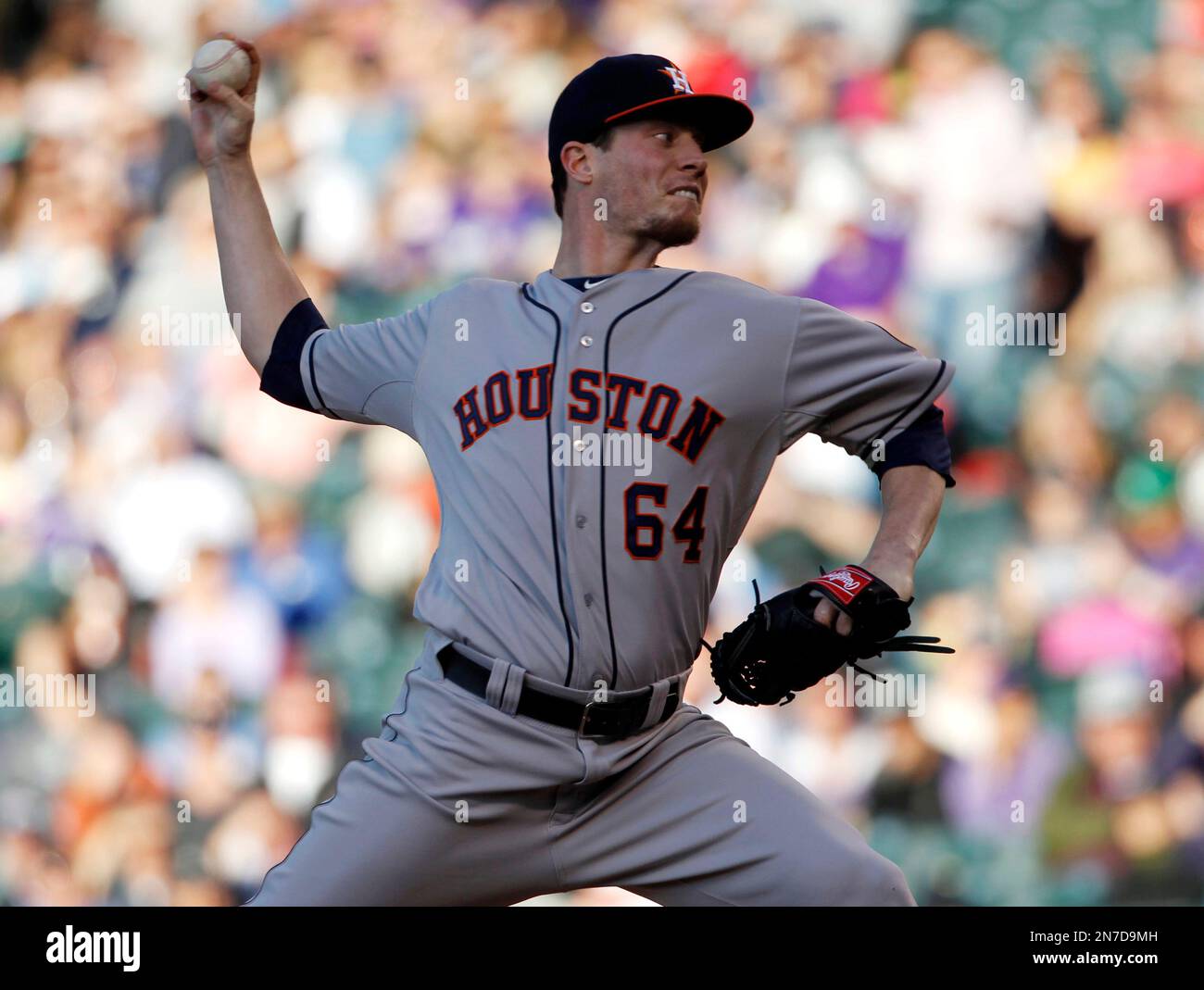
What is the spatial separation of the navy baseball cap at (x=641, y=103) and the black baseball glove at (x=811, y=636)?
2.28 ft

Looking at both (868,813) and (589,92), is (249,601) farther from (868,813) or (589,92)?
(589,92)

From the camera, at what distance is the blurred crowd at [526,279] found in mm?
3143

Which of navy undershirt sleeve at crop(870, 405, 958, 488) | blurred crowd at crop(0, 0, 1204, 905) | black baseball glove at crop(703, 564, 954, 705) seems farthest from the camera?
blurred crowd at crop(0, 0, 1204, 905)

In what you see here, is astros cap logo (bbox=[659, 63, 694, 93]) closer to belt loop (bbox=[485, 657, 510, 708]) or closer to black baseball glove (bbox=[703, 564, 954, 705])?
black baseball glove (bbox=[703, 564, 954, 705])

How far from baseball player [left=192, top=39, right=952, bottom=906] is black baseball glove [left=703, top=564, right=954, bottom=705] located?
22mm

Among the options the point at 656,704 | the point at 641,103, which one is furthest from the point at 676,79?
the point at 656,704

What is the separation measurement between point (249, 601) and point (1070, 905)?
198 centimetres

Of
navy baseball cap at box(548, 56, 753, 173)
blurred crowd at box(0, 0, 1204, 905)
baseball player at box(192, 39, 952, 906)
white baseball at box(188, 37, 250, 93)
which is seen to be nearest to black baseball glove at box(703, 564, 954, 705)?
baseball player at box(192, 39, 952, 906)

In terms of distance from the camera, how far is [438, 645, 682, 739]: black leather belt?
1677 mm

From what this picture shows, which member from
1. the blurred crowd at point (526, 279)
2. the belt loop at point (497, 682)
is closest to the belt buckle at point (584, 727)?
the belt loop at point (497, 682)

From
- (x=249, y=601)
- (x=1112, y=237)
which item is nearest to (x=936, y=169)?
(x=1112, y=237)

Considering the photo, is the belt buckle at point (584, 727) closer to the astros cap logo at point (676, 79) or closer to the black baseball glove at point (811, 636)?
the black baseball glove at point (811, 636)

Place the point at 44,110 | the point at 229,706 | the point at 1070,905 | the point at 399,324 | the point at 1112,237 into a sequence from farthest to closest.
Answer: the point at 44,110 → the point at 1112,237 → the point at 229,706 → the point at 1070,905 → the point at 399,324

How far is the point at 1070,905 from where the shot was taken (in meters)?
3.01
